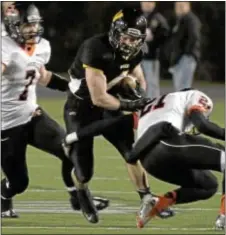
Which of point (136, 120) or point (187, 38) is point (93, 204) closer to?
point (136, 120)

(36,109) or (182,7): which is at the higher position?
(36,109)

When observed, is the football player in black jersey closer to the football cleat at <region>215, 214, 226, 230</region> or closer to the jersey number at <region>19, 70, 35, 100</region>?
the jersey number at <region>19, 70, 35, 100</region>

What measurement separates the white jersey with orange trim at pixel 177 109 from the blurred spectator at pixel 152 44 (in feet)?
28.4

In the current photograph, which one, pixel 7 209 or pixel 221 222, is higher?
pixel 221 222

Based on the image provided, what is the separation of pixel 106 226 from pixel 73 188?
2.23ft

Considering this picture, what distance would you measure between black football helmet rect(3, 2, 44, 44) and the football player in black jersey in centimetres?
36

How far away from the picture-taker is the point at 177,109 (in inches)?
312

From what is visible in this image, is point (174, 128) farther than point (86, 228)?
No

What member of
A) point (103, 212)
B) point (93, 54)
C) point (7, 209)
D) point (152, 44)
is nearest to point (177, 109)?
point (93, 54)

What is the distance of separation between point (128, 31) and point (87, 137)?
0.84 meters

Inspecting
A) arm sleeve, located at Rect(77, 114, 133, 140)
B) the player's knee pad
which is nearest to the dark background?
arm sleeve, located at Rect(77, 114, 133, 140)

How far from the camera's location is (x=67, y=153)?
8.89 m

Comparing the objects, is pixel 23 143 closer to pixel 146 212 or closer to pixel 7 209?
pixel 7 209

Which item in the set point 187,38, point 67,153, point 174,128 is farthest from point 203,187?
point 187,38
